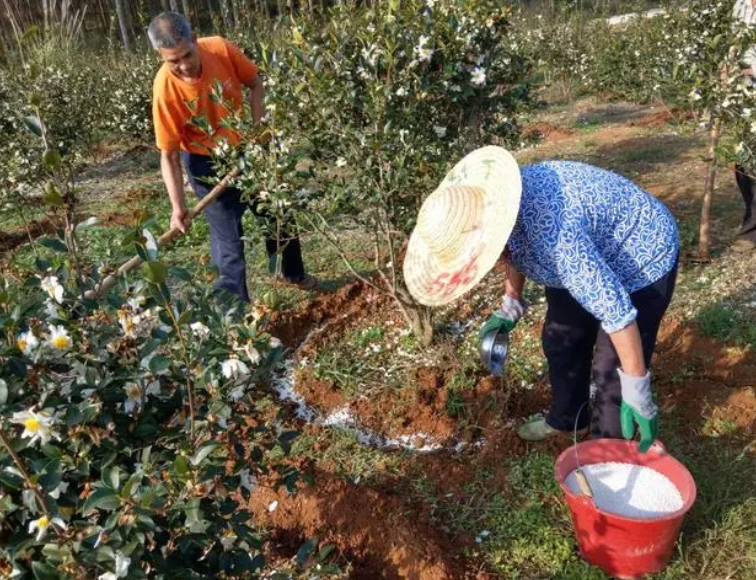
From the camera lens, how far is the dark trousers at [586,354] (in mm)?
2256

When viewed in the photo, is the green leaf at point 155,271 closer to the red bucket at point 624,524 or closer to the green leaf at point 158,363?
the green leaf at point 158,363

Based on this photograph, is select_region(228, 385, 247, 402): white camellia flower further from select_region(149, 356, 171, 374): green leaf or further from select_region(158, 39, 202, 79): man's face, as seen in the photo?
select_region(158, 39, 202, 79): man's face

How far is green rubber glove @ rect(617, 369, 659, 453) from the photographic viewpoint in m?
1.99

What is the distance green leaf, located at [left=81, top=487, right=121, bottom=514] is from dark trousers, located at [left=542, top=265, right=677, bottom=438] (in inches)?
68.3

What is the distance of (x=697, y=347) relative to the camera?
10.9 feet

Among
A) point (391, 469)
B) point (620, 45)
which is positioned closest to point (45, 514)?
point (391, 469)

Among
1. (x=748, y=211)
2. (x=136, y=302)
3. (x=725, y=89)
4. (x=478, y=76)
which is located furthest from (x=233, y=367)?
(x=748, y=211)

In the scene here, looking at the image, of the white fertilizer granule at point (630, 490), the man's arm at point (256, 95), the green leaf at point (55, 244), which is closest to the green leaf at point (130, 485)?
the green leaf at point (55, 244)

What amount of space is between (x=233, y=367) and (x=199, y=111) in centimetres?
264

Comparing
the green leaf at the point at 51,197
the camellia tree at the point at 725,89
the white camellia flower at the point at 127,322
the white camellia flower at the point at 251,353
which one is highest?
the green leaf at the point at 51,197

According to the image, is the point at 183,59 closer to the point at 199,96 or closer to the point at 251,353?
the point at 199,96

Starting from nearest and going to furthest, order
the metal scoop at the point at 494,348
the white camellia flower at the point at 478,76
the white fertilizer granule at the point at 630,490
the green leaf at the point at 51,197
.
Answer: the green leaf at the point at 51,197 → the white fertilizer granule at the point at 630,490 → the metal scoop at the point at 494,348 → the white camellia flower at the point at 478,76

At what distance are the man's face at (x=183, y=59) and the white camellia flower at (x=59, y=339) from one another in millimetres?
2517

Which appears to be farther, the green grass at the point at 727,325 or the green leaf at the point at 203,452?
the green grass at the point at 727,325
